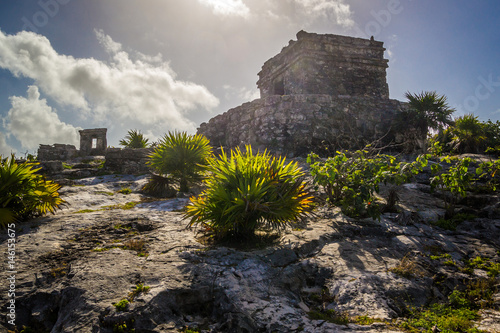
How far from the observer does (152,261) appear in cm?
322

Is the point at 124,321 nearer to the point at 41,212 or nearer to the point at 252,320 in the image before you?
the point at 252,320

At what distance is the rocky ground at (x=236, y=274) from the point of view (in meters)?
2.42

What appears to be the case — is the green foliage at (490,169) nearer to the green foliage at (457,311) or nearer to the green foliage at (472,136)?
the green foliage at (457,311)

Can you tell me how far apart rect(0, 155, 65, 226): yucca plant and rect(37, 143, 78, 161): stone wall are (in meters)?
Answer: 15.8

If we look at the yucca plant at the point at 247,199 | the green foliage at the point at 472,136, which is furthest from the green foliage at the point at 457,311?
the green foliage at the point at 472,136

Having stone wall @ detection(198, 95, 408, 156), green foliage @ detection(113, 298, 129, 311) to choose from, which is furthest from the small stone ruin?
green foliage @ detection(113, 298, 129, 311)

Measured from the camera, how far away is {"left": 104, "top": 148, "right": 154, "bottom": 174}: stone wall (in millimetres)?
11141

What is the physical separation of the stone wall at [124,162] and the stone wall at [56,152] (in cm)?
962

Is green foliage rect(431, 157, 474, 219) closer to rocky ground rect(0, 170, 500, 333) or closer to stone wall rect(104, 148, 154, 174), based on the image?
rocky ground rect(0, 170, 500, 333)

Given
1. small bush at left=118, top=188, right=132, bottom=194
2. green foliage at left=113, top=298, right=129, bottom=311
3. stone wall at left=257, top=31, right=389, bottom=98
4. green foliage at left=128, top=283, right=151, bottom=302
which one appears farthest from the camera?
stone wall at left=257, top=31, right=389, bottom=98

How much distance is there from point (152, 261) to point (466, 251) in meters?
4.21

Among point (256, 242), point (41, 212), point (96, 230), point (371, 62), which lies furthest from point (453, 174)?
point (371, 62)

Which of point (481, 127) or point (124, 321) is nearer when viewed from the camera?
point (124, 321)

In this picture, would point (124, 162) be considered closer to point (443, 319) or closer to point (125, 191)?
point (125, 191)
